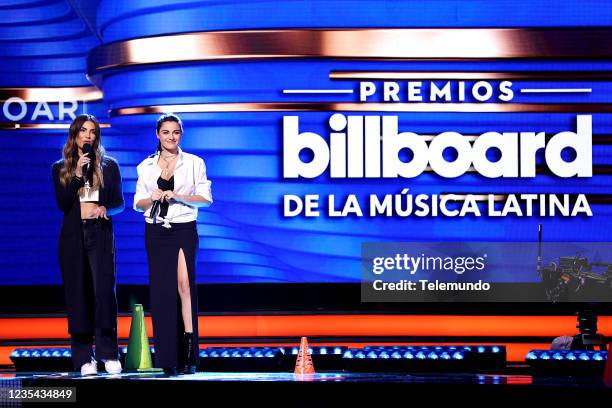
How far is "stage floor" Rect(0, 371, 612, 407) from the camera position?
4.93 metres

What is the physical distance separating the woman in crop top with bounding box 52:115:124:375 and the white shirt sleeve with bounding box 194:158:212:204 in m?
0.46

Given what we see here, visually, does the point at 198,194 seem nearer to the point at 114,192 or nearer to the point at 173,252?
the point at 173,252

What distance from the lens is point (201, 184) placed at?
577 cm

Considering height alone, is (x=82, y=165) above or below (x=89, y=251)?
above

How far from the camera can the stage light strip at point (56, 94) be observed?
26.6ft

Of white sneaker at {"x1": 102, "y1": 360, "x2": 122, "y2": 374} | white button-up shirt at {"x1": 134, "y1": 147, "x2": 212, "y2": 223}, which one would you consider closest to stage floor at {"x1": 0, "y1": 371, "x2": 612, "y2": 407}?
white sneaker at {"x1": 102, "y1": 360, "x2": 122, "y2": 374}

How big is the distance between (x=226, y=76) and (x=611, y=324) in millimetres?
3263

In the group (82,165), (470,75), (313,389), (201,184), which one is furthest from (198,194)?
(470,75)

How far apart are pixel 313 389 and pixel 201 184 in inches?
50.7

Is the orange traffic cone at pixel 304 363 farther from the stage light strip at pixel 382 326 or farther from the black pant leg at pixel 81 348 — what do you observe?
the stage light strip at pixel 382 326

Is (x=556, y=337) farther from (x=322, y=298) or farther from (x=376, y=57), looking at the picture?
(x=376, y=57)

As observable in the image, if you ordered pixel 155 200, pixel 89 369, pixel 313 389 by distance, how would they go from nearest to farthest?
pixel 313 389, pixel 155 200, pixel 89 369

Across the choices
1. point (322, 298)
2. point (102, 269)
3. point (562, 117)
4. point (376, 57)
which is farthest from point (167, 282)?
point (562, 117)

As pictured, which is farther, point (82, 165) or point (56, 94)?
point (56, 94)
